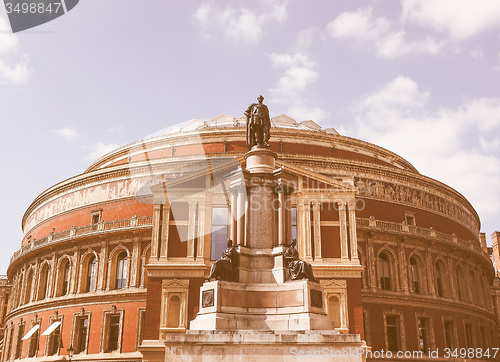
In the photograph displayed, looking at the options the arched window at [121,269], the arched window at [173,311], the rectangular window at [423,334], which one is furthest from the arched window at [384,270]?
the arched window at [121,269]

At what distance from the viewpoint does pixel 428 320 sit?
3881 cm

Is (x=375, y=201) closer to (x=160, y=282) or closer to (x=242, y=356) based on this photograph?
(x=160, y=282)

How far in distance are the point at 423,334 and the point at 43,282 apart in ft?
102

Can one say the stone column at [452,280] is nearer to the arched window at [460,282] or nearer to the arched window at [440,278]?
the arched window at [440,278]

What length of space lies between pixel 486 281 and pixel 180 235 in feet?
109

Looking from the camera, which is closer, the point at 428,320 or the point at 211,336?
the point at 211,336

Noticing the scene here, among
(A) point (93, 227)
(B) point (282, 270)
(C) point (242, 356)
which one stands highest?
(A) point (93, 227)

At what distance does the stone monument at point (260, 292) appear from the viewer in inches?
504

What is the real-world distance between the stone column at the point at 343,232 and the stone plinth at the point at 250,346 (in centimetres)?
1993

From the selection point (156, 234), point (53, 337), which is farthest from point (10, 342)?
point (156, 234)

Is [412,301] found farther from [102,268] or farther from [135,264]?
[102,268]

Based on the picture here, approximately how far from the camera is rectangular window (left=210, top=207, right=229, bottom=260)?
32.4m

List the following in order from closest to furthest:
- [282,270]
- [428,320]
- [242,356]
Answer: [242,356]
[282,270]
[428,320]

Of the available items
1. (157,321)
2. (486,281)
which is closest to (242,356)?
(157,321)
